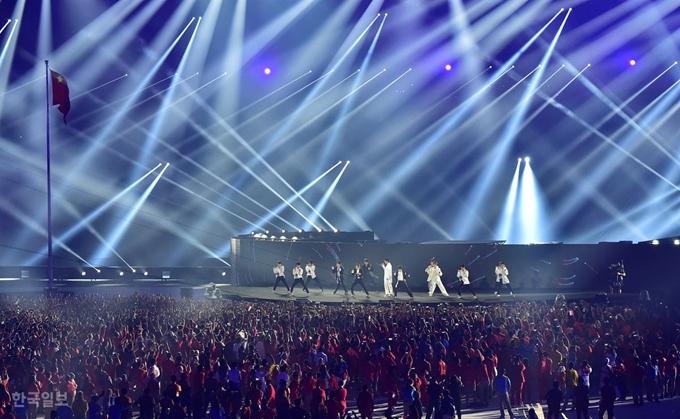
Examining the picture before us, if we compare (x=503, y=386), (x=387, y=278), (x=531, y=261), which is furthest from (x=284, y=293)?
(x=503, y=386)

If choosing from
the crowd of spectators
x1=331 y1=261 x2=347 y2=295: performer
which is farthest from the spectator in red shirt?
x1=331 y1=261 x2=347 y2=295: performer

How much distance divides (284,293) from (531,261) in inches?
342

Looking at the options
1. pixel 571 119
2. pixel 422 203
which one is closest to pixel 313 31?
pixel 422 203

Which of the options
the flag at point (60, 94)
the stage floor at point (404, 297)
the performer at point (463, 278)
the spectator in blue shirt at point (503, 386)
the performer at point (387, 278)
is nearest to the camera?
the spectator in blue shirt at point (503, 386)

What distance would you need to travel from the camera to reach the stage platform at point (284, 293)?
25328mm

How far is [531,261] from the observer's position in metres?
27.4

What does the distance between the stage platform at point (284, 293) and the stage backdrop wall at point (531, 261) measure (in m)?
0.57

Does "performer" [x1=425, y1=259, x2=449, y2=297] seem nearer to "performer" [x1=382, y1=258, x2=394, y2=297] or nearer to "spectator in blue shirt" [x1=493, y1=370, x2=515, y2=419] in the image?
"performer" [x1=382, y1=258, x2=394, y2=297]

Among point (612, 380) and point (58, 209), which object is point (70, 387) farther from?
point (58, 209)

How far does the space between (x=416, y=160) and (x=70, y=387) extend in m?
31.0

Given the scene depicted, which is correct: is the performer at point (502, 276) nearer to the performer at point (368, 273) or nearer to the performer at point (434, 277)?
the performer at point (434, 277)

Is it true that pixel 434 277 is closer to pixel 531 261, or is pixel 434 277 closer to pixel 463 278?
pixel 463 278

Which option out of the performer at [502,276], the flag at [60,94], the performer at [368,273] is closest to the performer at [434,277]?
the performer at [502,276]

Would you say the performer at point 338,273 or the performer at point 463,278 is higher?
the performer at point 338,273
